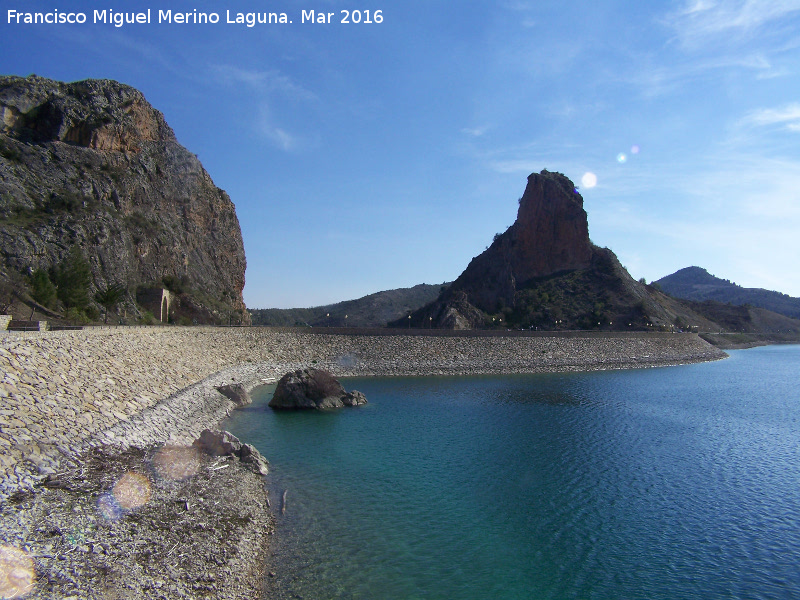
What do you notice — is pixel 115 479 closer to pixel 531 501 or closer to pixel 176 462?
pixel 176 462

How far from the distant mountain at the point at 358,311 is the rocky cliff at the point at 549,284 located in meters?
41.3

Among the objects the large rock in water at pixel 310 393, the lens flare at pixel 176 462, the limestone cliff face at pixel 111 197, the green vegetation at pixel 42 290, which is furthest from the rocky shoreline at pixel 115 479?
the limestone cliff face at pixel 111 197

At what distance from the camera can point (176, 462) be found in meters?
18.0

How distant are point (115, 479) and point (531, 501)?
1312 cm

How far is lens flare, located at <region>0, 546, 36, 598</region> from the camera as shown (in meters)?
8.94

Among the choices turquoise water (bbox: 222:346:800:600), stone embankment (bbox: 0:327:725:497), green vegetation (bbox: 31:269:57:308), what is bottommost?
turquoise water (bbox: 222:346:800:600)

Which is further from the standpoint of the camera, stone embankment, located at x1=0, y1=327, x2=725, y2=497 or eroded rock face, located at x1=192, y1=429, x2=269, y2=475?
eroded rock face, located at x1=192, y1=429, x2=269, y2=475

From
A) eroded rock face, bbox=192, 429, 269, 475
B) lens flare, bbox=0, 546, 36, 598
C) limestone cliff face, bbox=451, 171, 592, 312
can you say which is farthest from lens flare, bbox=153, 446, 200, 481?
limestone cliff face, bbox=451, 171, 592, 312

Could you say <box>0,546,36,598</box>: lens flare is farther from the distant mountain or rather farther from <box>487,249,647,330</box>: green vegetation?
the distant mountain

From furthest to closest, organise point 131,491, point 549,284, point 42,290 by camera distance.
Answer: point 549,284 → point 42,290 → point 131,491

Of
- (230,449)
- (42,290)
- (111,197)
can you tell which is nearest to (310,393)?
(230,449)

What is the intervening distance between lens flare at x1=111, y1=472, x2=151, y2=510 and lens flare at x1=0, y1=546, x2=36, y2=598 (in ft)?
11.3

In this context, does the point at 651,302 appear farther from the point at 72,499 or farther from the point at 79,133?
the point at 72,499

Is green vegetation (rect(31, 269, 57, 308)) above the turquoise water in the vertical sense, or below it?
above
